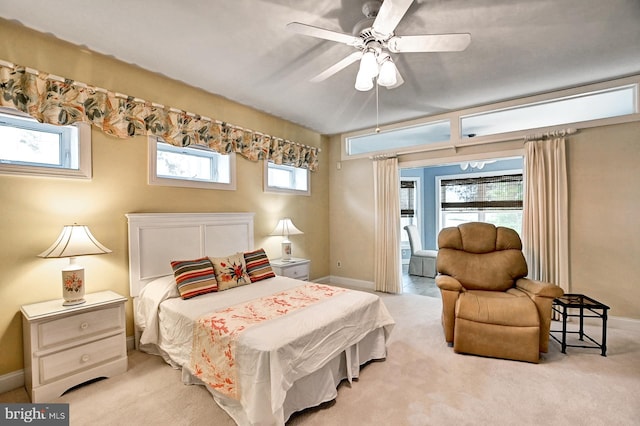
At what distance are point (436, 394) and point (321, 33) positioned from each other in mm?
2522

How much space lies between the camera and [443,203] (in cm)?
671

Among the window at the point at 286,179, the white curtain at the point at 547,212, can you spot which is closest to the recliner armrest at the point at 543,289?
the white curtain at the point at 547,212

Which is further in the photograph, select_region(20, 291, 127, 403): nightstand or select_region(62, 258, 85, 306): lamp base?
select_region(62, 258, 85, 306): lamp base

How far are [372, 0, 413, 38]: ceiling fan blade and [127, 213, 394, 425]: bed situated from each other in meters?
1.89

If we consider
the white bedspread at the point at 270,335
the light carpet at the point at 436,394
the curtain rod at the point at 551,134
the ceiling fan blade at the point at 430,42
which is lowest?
the light carpet at the point at 436,394

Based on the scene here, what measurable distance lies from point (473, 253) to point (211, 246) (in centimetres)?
301

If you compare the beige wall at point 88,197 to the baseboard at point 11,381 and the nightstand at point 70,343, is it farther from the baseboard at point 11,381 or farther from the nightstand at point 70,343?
the nightstand at point 70,343

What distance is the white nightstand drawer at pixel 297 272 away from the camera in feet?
12.3

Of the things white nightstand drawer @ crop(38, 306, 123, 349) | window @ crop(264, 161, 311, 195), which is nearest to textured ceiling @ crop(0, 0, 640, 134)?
window @ crop(264, 161, 311, 195)

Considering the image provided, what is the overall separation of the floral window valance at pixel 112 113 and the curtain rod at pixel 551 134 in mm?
3402

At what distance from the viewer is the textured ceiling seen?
1.94 meters

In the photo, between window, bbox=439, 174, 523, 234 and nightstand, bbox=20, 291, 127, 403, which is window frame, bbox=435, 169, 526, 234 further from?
nightstand, bbox=20, 291, 127, 403

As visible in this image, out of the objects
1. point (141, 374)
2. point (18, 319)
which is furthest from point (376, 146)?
point (18, 319)

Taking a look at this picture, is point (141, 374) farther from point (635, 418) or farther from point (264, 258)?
point (635, 418)
